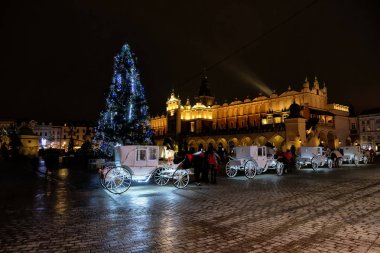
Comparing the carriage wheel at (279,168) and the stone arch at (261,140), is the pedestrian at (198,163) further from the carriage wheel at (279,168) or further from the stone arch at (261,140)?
the stone arch at (261,140)

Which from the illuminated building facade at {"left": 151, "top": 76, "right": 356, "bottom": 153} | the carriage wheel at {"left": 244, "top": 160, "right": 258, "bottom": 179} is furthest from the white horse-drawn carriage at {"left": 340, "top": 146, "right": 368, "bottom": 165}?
the carriage wheel at {"left": 244, "top": 160, "right": 258, "bottom": 179}

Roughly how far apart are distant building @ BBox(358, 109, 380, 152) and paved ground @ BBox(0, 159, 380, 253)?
71.3m

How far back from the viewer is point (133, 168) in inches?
484

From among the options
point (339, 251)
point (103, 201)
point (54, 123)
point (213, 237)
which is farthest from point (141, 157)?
point (54, 123)

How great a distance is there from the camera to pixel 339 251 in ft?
15.5

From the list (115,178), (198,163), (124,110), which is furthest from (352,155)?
(115,178)

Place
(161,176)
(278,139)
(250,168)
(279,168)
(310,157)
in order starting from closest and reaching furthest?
(161,176), (250,168), (279,168), (310,157), (278,139)

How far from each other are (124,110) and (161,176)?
13.6m

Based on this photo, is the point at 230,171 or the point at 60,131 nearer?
the point at 230,171

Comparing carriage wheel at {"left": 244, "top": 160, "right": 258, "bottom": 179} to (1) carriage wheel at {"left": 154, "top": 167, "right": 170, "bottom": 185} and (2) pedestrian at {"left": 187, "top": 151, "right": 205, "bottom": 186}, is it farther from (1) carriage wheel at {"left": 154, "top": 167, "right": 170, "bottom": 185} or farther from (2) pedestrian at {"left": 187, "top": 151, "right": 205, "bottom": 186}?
(1) carriage wheel at {"left": 154, "top": 167, "right": 170, "bottom": 185}

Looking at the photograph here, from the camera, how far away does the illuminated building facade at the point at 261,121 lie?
161 feet

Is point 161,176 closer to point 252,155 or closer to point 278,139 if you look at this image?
point 252,155

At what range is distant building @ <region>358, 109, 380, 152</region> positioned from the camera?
72.6m

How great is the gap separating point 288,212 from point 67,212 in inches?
203
